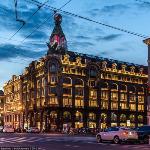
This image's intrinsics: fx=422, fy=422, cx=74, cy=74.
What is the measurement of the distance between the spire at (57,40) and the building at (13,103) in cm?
2516

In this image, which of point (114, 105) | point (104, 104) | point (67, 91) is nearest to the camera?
point (67, 91)

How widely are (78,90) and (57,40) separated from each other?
14351mm

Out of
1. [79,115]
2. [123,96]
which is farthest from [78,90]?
[123,96]

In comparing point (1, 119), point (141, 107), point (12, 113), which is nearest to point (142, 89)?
point (141, 107)

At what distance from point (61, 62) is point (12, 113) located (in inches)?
1538

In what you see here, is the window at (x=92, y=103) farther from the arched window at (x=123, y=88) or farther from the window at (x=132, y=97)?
the window at (x=132, y=97)

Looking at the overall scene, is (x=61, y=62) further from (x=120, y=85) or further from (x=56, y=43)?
(x=120, y=85)

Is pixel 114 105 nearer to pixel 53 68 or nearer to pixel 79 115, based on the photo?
pixel 79 115

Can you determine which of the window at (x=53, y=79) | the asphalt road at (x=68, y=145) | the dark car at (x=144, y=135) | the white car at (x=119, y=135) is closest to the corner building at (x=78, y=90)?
the window at (x=53, y=79)

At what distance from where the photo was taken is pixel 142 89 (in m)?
128

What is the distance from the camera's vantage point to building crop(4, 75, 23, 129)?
131 m

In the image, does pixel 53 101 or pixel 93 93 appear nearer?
pixel 53 101

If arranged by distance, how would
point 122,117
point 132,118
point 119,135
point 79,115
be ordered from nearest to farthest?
1. point 119,135
2. point 79,115
3. point 122,117
4. point 132,118

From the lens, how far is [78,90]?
111 m
